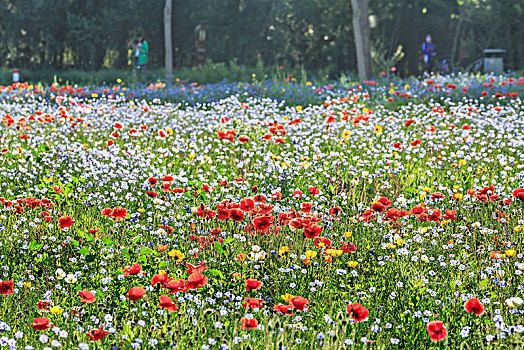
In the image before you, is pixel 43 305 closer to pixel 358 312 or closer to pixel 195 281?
pixel 195 281

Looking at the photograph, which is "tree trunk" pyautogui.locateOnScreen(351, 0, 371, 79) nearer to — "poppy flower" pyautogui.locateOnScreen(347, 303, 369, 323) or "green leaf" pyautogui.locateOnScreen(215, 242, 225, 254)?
"green leaf" pyautogui.locateOnScreen(215, 242, 225, 254)

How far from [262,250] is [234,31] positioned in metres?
26.8

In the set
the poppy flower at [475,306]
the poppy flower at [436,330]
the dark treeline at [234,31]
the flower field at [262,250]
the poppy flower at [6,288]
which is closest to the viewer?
the poppy flower at [436,330]

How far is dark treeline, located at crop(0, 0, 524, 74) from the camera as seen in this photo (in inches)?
1025

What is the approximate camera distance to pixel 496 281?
11.6 ft

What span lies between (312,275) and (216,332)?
3.07 ft

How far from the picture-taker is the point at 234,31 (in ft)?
97.7

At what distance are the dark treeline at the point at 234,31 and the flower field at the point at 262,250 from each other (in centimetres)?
1887

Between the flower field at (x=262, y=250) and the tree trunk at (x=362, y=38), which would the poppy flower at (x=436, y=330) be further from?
the tree trunk at (x=362, y=38)

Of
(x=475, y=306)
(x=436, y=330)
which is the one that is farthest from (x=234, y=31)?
(x=436, y=330)

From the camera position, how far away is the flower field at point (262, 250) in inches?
118

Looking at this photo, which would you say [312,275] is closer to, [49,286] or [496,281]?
[496,281]

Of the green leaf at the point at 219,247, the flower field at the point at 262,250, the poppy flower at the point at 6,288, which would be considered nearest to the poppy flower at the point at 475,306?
the flower field at the point at 262,250

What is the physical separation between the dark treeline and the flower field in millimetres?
18874
